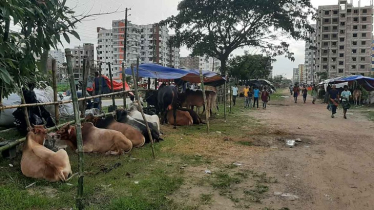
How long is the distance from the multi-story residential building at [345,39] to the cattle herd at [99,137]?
239 ft

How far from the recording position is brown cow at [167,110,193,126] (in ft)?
37.3

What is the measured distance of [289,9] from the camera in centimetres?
2448

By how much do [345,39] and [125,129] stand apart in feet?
277

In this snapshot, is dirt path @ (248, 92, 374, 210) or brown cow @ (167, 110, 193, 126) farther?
brown cow @ (167, 110, 193, 126)

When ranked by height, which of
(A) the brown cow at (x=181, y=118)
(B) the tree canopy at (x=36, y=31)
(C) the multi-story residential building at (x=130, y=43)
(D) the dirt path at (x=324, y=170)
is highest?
(C) the multi-story residential building at (x=130, y=43)

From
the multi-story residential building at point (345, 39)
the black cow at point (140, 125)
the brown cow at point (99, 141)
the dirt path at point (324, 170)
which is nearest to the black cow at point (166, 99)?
the black cow at point (140, 125)

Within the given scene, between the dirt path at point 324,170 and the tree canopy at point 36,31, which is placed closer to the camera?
the tree canopy at point 36,31

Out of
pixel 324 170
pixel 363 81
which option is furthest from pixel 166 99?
pixel 363 81

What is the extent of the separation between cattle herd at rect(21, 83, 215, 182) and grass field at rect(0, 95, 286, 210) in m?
0.18

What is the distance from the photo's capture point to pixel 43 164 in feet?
16.1

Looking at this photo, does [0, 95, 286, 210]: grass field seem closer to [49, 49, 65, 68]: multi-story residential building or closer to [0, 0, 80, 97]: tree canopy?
[0, 0, 80, 97]: tree canopy

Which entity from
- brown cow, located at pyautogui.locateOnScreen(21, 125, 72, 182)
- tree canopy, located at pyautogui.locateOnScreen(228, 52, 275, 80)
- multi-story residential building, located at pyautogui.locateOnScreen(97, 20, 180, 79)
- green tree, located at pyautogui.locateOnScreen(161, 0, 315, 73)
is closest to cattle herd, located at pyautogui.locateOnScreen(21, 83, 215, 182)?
brown cow, located at pyautogui.locateOnScreen(21, 125, 72, 182)

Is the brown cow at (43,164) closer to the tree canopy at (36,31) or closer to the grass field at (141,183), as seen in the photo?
the grass field at (141,183)

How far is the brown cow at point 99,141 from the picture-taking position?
6.58 metres
